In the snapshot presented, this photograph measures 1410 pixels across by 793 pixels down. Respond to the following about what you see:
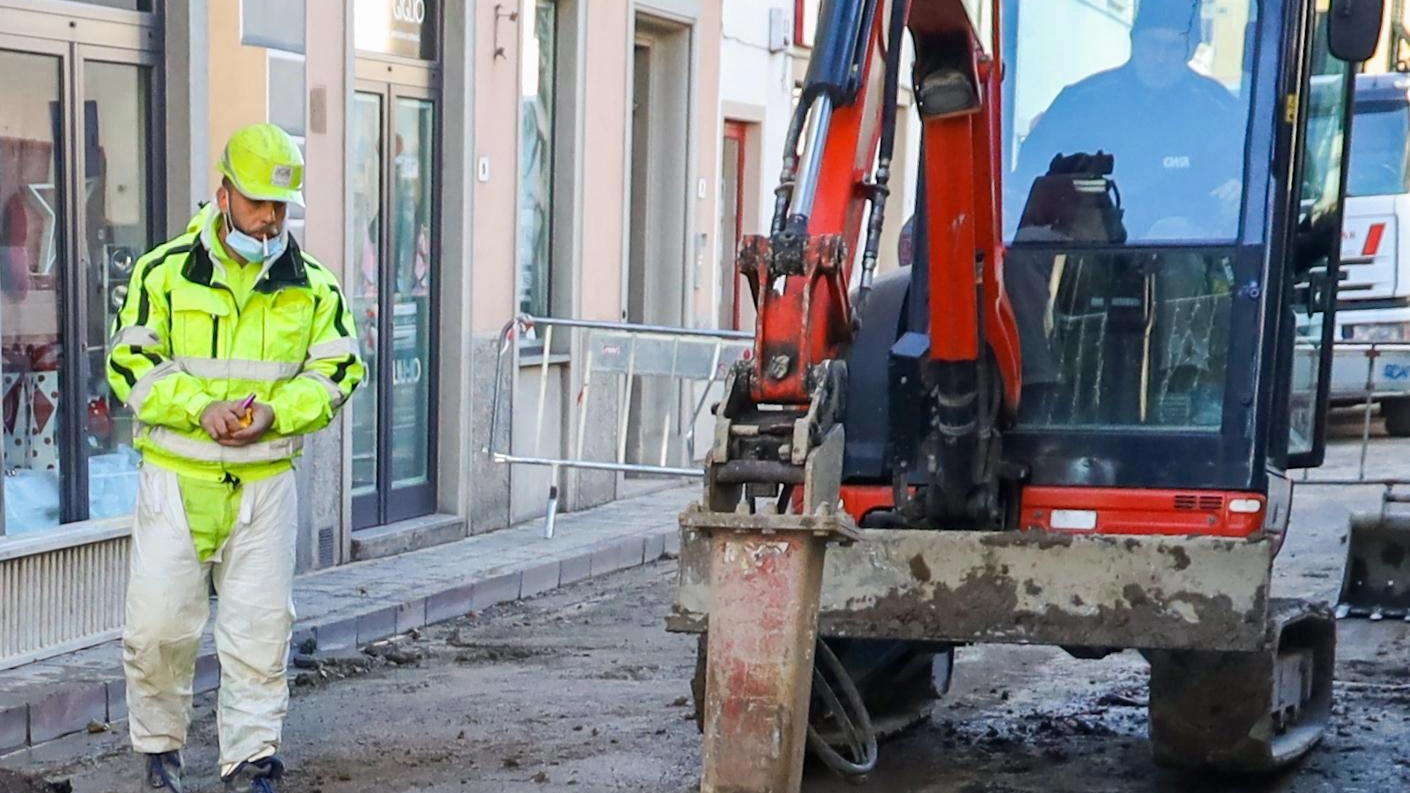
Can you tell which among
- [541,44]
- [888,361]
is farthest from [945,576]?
[541,44]

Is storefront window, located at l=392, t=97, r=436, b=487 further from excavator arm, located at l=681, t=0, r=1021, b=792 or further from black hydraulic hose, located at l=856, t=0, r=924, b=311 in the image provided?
black hydraulic hose, located at l=856, t=0, r=924, b=311

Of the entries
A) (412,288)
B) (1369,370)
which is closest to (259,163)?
(412,288)

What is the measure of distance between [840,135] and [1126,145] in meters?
1.75

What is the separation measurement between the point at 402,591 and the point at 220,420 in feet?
13.7

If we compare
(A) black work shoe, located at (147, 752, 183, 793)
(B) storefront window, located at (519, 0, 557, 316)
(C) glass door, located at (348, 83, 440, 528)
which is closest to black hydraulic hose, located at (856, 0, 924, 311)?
(A) black work shoe, located at (147, 752, 183, 793)

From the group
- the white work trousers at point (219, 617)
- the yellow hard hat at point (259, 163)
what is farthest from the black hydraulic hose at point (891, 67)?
the white work trousers at point (219, 617)

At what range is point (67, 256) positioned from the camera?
9078 mm

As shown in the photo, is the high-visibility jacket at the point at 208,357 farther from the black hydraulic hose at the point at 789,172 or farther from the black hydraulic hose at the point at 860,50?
the black hydraulic hose at the point at 860,50

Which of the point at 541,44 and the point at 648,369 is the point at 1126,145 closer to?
the point at 648,369

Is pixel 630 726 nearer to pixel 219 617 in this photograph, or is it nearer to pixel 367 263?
pixel 219 617

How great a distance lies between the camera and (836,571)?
6398 mm

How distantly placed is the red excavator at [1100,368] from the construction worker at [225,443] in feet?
4.29

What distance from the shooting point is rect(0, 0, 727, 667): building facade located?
8.91 m

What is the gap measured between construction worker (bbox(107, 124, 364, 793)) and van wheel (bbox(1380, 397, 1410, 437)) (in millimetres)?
14695
